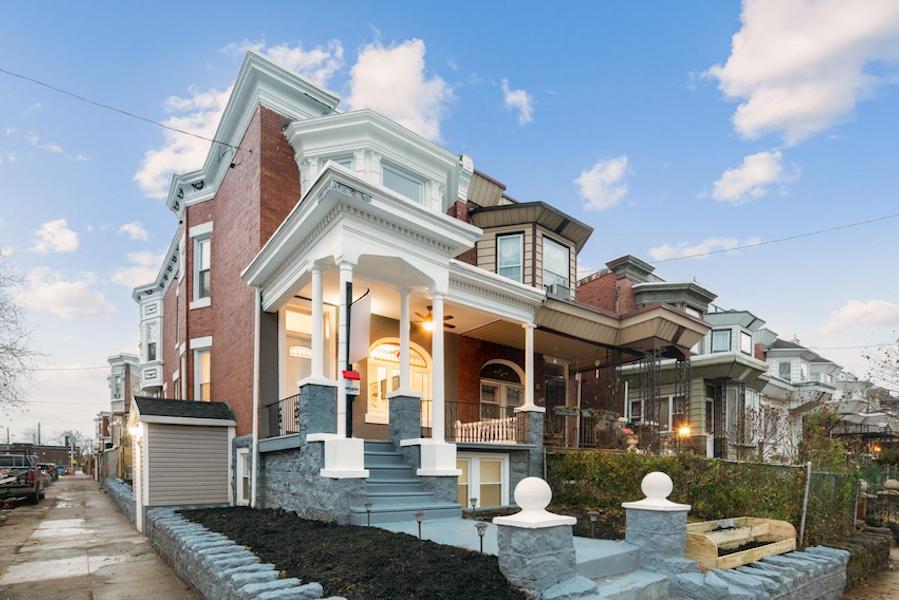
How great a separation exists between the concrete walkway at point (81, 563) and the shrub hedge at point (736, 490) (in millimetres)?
7070

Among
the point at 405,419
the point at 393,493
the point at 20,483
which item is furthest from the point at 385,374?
the point at 20,483

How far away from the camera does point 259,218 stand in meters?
11.5

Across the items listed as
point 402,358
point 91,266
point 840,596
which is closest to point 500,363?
point 402,358

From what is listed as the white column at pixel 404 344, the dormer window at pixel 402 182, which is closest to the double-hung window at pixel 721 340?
the dormer window at pixel 402 182

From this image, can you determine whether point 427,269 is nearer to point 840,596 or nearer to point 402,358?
point 402,358

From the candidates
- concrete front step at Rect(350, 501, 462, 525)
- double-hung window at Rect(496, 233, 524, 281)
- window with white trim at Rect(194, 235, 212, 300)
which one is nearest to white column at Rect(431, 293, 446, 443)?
concrete front step at Rect(350, 501, 462, 525)

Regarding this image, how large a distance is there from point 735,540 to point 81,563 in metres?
9.50

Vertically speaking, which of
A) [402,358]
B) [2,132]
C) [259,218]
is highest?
[2,132]

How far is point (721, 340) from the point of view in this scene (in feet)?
75.0

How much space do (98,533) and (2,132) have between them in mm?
8961

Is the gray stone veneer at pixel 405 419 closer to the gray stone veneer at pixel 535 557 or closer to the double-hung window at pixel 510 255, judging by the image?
the gray stone veneer at pixel 535 557

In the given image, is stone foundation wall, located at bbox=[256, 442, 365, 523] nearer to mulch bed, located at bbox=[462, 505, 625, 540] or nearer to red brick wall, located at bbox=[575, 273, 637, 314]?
mulch bed, located at bbox=[462, 505, 625, 540]

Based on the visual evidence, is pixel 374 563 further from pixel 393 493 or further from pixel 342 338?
pixel 342 338

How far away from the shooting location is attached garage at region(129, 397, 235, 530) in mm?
11359
